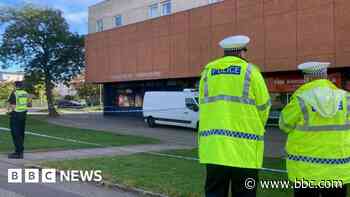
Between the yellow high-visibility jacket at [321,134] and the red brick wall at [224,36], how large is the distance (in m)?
17.9

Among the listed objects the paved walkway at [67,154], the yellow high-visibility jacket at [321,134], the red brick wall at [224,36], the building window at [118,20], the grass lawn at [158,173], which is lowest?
the paved walkway at [67,154]

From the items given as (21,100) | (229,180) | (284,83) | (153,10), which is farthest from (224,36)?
(229,180)

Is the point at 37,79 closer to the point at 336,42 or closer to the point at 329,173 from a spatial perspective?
the point at 336,42

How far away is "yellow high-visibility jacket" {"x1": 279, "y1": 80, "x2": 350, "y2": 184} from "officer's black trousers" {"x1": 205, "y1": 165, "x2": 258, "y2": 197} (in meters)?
0.62

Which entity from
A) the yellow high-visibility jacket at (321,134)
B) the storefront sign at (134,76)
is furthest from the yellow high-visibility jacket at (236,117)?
the storefront sign at (134,76)

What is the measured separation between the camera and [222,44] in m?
4.29

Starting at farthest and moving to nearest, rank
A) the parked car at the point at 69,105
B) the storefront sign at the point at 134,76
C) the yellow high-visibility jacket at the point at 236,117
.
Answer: the parked car at the point at 69,105 → the storefront sign at the point at 134,76 → the yellow high-visibility jacket at the point at 236,117

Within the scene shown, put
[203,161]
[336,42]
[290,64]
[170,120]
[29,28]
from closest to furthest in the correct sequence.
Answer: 1. [203,161]
2. [336,42]
3. [290,64]
4. [170,120]
5. [29,28]

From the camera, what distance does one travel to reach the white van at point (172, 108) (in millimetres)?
24891

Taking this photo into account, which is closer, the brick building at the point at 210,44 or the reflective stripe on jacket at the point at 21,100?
the reflective stripe on jacket at the point at 21,100

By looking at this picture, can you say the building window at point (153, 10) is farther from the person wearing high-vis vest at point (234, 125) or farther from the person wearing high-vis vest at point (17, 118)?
the person wearing high-vis vest at point (234, 125)

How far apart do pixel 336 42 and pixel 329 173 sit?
722 inches

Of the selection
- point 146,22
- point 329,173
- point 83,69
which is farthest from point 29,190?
point 83,69

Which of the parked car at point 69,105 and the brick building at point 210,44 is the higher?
the brick building at point 210,44
